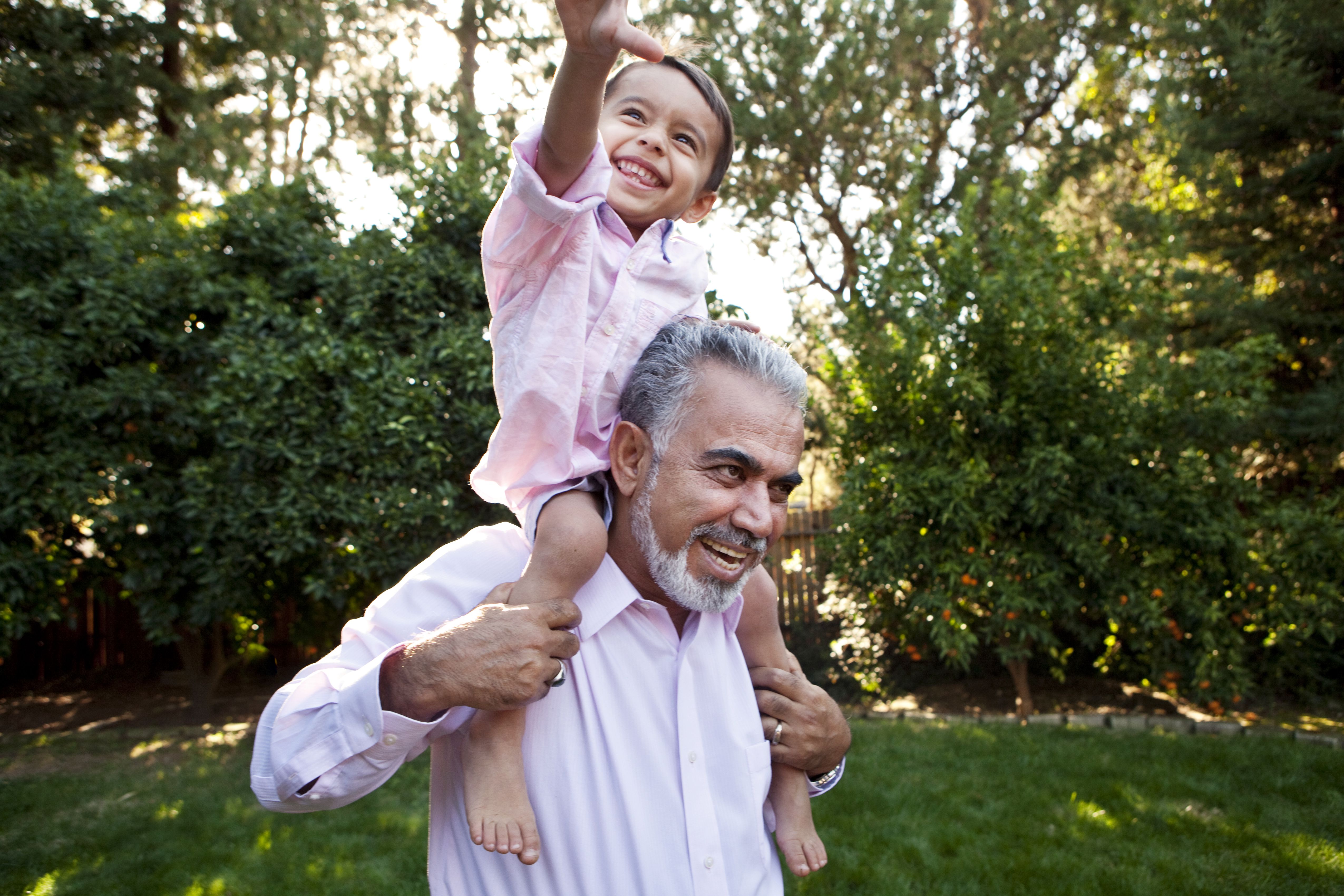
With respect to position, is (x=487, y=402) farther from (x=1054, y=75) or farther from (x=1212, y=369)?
(x=1054, y=75)

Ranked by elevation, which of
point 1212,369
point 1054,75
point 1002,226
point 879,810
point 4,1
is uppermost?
point 4,1

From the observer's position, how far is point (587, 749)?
165 centimetres

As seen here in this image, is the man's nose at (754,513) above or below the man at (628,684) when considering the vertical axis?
above

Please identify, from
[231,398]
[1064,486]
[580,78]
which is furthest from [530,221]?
[1064,486]

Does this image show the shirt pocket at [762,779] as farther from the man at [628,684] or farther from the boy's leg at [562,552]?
the boy's leg at [562,552]

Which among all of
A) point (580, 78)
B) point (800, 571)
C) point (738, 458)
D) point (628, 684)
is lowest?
point (800, 571)

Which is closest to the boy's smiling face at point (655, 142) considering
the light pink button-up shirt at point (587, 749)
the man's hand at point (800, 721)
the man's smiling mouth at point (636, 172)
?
the man's smiling mouth at point (636, 172)

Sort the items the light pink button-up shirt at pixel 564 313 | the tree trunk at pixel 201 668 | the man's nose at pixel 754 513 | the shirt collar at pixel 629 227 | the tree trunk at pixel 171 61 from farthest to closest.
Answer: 1. the tree trunk at pixel 171 61
2. the tree trunk at pixel 201 668
3. the shirt collar at pixel 629 227
4. the man's nose at pixel 754 513
5. the light pink button-up shirt at pixel 564 313

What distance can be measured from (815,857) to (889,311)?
236 inches

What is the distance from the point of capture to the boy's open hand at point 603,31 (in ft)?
4.16

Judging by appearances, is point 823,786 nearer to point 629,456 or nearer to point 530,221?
point 629,456

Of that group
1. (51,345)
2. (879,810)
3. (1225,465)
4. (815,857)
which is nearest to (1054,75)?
(1225,465)

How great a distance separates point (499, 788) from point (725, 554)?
581 mm

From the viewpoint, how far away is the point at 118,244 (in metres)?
6.66
